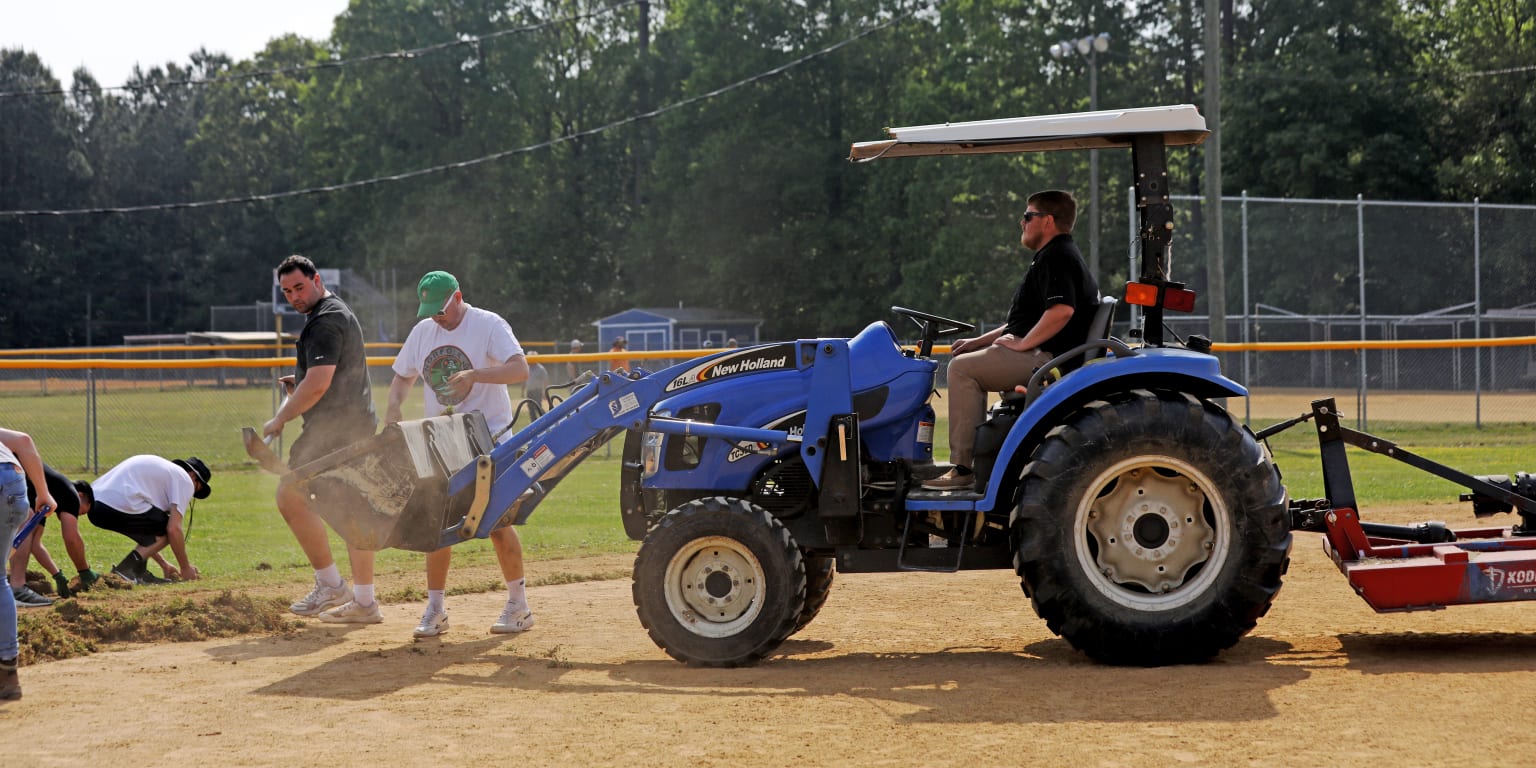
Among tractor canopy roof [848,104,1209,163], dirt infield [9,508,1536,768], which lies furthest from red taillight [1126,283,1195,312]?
dirt infield [9,508,1536,768]

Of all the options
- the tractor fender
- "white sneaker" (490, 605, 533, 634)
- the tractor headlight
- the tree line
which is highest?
the tree line

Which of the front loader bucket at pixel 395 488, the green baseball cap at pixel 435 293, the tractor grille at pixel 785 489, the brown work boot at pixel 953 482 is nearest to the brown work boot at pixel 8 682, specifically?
the front loader bucket at pixel 395 488

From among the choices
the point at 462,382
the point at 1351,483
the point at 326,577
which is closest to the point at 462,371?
the point at 462,382

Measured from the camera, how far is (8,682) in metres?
6.79

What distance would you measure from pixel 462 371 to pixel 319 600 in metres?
1.72

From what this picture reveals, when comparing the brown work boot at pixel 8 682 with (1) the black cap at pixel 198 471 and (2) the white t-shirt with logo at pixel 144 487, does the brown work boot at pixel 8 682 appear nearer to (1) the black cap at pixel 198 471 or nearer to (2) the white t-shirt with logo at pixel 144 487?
(2) the white t-shirt with logo at pixel 144 487

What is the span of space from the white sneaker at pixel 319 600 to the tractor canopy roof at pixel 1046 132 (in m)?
4.12

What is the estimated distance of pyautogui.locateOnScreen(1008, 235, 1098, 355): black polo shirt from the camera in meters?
7.16

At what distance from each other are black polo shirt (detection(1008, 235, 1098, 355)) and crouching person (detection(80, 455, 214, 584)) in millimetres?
6356

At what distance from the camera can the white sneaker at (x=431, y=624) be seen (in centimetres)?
834

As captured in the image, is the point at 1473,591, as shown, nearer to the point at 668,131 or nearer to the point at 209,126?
the point at 668,131

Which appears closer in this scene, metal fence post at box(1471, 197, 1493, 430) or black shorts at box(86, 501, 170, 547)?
black shorts at box(86, 501, 170, 547)

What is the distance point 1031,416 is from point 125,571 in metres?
6.78

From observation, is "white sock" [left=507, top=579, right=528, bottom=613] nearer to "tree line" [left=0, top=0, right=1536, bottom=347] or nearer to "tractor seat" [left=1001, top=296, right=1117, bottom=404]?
"tractor seat" [left=1001, top=296, right=1117, bottom=404]
